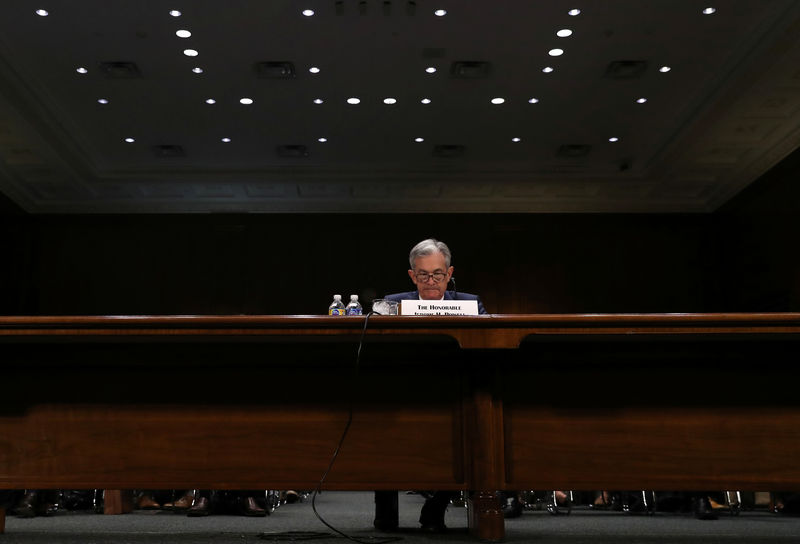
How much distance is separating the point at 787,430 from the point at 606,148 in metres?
6.00

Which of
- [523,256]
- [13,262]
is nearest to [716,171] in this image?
[523,256]

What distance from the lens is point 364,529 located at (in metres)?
2.75

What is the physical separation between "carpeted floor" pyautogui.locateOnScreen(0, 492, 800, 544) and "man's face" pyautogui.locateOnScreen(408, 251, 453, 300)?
1018mm

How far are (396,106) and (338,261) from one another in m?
2.74

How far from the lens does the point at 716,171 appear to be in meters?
8.12

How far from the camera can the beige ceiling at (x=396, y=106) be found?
557 cm

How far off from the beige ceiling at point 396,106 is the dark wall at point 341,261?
25 centimetres

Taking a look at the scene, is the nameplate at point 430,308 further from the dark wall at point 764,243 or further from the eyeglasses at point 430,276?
the dark wall at point 764,243

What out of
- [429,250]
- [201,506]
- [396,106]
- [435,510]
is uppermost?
[396,106]

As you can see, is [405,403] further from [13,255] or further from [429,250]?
[13,255]

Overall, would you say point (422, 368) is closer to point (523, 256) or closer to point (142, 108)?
point (142, 108)

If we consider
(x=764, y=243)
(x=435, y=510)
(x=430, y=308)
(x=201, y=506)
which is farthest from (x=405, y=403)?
(x=764, y=243)

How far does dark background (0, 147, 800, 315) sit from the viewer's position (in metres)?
8.95

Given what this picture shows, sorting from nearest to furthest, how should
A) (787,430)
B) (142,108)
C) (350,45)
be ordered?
(787,430)
(350,45)
(142,108)
